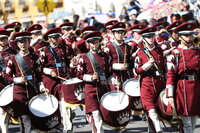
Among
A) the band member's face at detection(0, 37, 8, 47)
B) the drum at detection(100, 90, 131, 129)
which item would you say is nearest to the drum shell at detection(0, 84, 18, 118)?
the band member's face at detection(0, 37, 8, 47)

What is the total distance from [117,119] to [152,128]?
0.61 metres

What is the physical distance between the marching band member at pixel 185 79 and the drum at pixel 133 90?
2223mm

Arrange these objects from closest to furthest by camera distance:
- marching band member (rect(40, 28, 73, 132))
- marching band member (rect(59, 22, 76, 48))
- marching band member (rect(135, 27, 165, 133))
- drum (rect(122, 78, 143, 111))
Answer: marching band member (rect(135, 27, 165, 133)), drum (rect(122, 78, 143, 111)), marching band member (rect(40, 28, 73, 132)), marching band member (rect(59, 22, 76, 48))

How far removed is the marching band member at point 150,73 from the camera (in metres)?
9.31

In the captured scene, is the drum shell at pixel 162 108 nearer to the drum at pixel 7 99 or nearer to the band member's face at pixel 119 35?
the band member's face at pixel 119 35

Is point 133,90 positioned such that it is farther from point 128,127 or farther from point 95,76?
point 128,127

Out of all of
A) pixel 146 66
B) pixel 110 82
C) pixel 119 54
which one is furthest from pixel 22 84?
pixel 146 66

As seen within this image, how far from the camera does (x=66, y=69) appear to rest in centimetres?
1165

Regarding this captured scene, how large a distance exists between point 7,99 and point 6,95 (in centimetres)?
17

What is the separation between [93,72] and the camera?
387 inches

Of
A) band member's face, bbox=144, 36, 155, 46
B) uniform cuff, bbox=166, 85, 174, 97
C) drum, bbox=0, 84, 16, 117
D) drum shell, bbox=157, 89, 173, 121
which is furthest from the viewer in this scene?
drum, bbox=0, 84, 16, 117

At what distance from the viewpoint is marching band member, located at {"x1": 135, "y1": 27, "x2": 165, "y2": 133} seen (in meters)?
9.31

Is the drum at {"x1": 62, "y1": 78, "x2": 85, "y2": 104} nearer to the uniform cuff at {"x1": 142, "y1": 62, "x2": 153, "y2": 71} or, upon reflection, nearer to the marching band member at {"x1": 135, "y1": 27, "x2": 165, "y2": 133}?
the marching band member at {"x1": 135, "y1": 27, "x2": 165, "y2": 133}

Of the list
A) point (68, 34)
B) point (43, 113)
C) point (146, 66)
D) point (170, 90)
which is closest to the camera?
point (170, 90)
